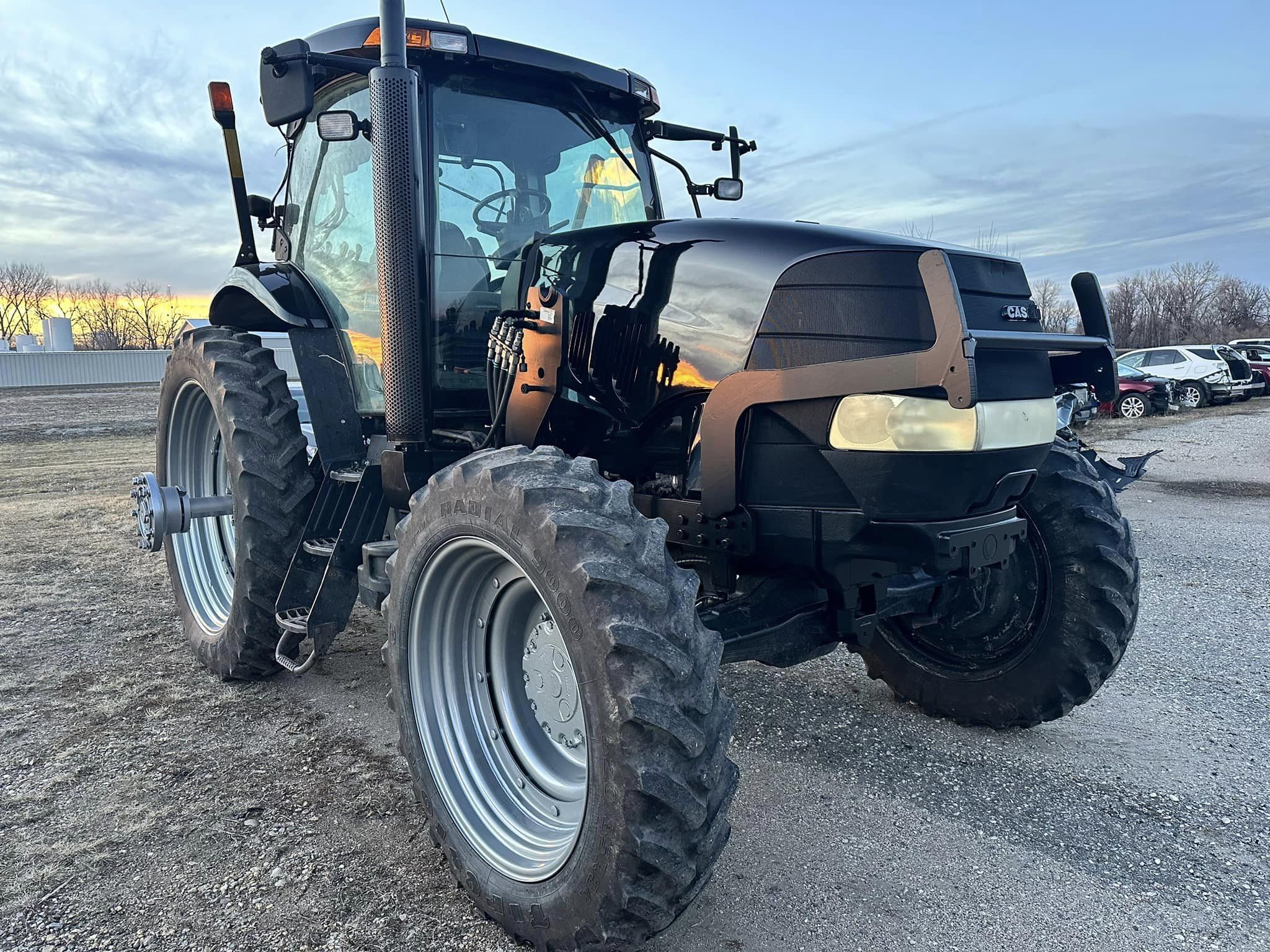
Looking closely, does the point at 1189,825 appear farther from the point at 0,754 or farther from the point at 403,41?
the point at 0,754

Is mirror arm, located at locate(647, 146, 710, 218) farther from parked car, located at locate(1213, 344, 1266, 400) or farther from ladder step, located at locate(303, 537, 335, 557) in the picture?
parked car, located at locate(1213, 344, 1266, 400)

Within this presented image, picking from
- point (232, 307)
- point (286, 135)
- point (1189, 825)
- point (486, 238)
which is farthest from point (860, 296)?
point (232, 307)

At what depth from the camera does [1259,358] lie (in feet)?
90.2

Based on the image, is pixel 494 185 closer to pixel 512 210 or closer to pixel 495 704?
pixel 512 210

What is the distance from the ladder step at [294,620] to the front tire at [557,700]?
102 centimetres

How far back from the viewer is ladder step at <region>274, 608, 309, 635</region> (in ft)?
11.7

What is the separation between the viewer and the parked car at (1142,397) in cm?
2055

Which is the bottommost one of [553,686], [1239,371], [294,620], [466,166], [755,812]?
[755,812]

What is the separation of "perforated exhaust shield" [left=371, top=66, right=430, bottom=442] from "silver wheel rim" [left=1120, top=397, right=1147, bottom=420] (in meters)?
20.9

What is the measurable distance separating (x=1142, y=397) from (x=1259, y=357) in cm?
1019

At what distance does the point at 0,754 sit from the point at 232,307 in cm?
220

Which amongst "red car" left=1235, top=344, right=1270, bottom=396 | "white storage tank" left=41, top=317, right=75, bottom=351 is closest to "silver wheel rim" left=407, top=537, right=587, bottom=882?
"red car" left=1235, top=344, right=1270, bottom=396

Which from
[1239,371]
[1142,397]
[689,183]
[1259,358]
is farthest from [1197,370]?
[689,183]

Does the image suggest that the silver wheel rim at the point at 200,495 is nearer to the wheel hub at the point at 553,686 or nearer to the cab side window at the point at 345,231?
the cab side window at the point at 345,231
